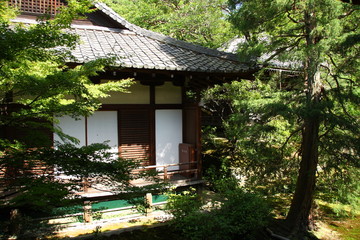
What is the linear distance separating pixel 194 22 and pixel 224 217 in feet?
43.3

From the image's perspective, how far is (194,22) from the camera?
16.9m

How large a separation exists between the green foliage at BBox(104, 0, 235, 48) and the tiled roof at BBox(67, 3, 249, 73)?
7615 millimetres

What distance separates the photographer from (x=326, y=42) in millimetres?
5590

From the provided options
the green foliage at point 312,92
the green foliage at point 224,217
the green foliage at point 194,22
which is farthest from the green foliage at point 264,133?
the green foliage at point 194,22

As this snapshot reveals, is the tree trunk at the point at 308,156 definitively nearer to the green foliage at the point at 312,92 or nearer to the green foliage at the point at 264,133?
the green foliage at the point at 312,92

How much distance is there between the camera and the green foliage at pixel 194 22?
16750 mm

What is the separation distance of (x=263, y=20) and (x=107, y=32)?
5.03 metres

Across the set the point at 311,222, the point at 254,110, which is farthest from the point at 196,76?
the point at 311,222

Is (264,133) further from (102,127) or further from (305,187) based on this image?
(102,127)

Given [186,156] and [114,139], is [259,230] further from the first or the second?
[114,139]

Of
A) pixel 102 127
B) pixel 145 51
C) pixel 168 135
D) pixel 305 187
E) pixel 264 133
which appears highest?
pixel 145 51

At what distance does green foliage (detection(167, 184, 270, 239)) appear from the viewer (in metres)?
5.71

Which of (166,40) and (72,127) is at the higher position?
(166,40)

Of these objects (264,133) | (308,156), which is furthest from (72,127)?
(308,156)
